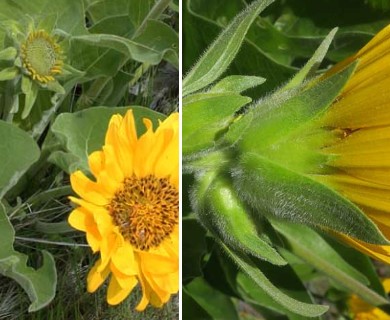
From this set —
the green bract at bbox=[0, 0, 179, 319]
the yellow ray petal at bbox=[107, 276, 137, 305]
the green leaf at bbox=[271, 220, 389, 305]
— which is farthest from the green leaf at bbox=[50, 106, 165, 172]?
the green leaf at bbox=[271, 220, 389, 305]

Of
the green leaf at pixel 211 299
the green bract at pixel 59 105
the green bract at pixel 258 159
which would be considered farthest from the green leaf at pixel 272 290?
the green leaf at pixel 211 299

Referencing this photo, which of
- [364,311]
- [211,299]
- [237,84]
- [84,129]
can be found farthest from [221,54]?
[364,311]

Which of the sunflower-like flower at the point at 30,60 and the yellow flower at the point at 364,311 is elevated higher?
the sunflower-like flower at the point at 30,60

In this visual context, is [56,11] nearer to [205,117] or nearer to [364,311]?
[205,117]

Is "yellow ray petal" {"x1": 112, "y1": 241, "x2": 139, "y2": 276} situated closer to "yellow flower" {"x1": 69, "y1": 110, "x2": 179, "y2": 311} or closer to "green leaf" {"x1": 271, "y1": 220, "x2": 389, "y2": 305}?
"yellow flower" {"x1": 69, "y1": 110, "x2": 179, "y2": 311}

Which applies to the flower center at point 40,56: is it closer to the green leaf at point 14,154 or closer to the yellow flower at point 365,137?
the green leaf at point 14,154

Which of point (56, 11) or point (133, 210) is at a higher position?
point (56, 11)
